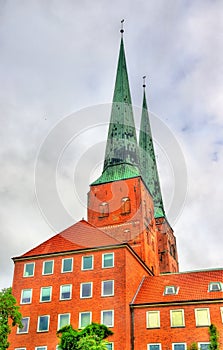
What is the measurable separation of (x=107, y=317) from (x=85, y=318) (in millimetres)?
2167

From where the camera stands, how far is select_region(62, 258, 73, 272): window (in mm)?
43438

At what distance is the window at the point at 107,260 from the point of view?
42.2 metres

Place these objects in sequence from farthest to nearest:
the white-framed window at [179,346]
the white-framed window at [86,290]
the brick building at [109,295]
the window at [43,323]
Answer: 1. the white-framed window at [86,290]
2. the window at [43,323]
3. the brick building at [109,295]
4. the white-framed window at [179,346]

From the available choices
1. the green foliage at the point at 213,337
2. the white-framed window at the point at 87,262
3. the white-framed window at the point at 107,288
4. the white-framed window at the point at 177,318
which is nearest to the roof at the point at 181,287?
the white-framed window at the point at 177,318


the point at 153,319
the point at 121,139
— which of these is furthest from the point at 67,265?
the point at 121,139

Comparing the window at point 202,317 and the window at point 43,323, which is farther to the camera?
the window at point 43,323

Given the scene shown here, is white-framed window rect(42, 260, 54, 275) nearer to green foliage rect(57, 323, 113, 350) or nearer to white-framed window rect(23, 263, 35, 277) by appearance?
white-framed window rect(23, 263, 35, 277)

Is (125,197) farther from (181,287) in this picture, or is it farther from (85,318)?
(85,318)

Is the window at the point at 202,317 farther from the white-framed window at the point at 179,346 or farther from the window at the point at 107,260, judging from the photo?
the window at the point at 107,260

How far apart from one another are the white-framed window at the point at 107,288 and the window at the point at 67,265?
399cm

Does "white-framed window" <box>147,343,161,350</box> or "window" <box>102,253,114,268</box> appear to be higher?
"window" <box>102,253,114,268</box>

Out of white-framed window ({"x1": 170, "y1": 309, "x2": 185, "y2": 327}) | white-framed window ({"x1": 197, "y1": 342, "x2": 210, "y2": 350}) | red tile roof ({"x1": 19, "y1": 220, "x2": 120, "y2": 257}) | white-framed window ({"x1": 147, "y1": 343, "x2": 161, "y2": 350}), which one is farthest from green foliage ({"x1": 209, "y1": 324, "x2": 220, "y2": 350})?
red tile roof ({"x1": 19, "y1": 220, "x2": 120, "y2": 257})

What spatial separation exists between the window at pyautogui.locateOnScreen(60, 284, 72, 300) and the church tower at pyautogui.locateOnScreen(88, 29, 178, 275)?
1378 cm

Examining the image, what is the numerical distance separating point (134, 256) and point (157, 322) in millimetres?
7399
